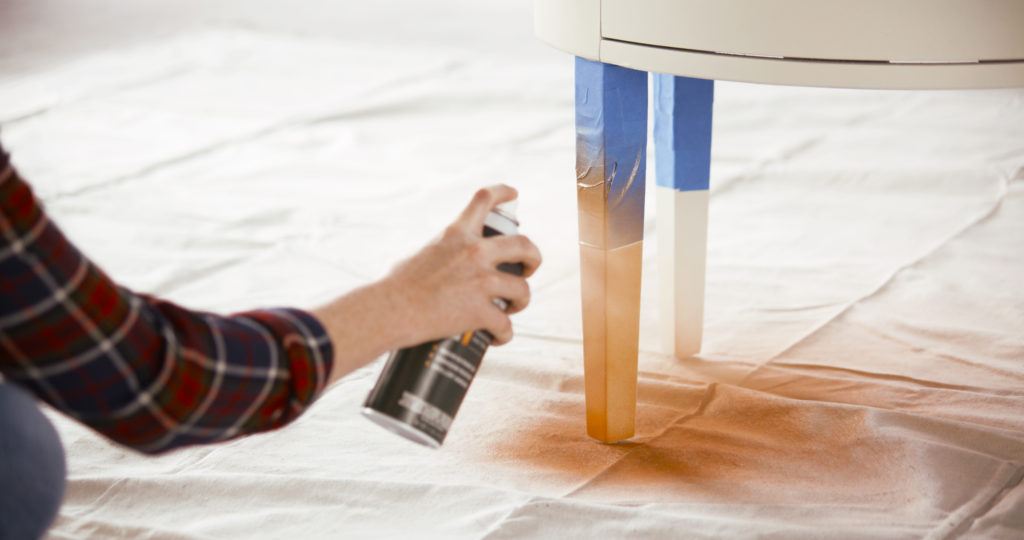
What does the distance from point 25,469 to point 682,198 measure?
2.38 feet

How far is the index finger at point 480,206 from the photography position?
2.08 ft

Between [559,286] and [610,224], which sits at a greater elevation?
[610,224]

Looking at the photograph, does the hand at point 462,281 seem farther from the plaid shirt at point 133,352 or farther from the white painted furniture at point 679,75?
the white painted furniture at point 679,75

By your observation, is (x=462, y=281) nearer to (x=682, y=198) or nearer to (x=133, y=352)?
(x=133, y=352)

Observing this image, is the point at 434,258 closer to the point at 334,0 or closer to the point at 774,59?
the point at 774,59

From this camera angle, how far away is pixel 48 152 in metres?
2.00

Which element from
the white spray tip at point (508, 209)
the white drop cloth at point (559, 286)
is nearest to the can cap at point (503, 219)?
the white spray tip at point (508, 209)

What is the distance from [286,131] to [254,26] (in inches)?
48.6

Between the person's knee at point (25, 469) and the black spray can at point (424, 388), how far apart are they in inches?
7.4

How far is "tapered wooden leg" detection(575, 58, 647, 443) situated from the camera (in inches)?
31.4

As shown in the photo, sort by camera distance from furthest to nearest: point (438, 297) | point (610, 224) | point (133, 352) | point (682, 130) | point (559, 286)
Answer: point (559, 286) < point (682, 130) < point (610, 224) < point (438, 297) < point (133, 352)

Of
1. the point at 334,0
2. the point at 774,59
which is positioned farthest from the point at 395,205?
the point at 334,0

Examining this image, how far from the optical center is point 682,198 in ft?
3.47

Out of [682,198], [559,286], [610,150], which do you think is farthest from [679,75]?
[559,286]
